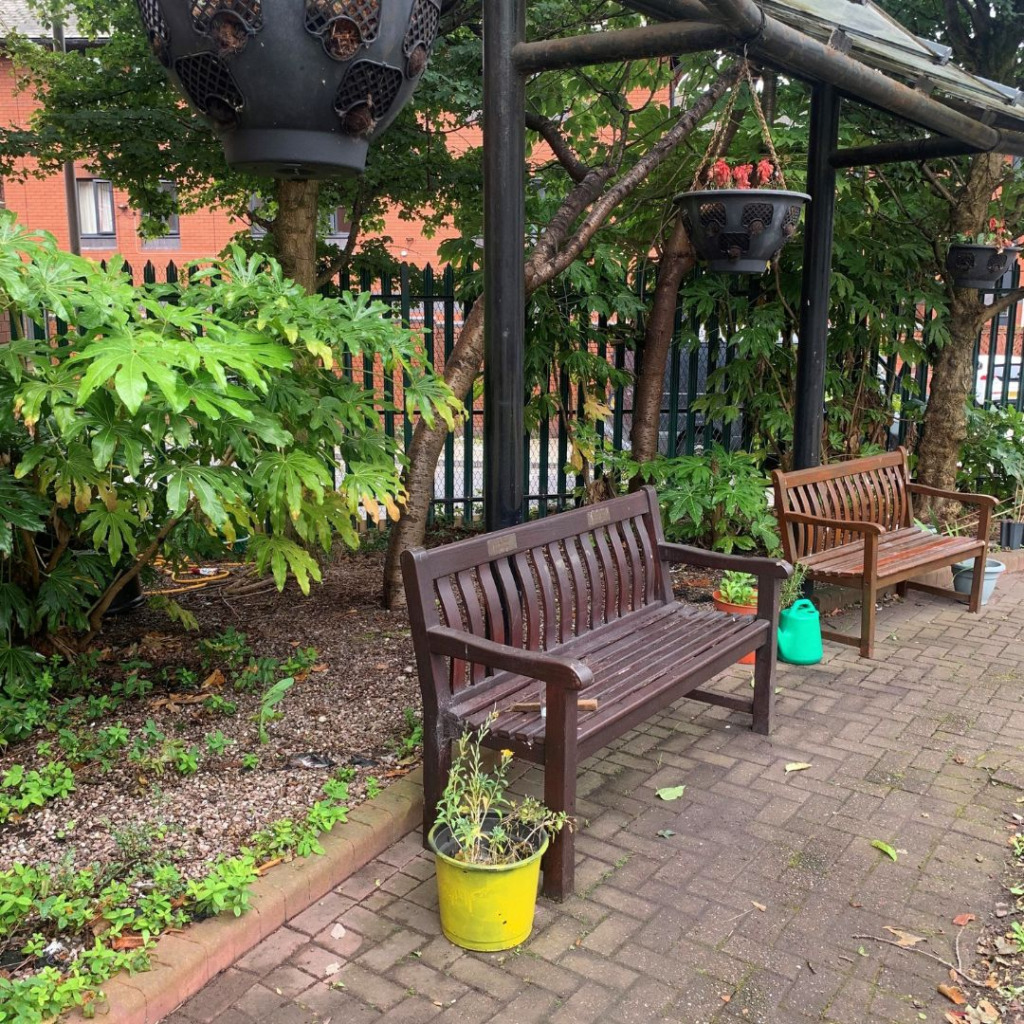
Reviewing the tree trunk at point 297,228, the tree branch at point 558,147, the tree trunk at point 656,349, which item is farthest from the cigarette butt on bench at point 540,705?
the tree trunk at point 656,349

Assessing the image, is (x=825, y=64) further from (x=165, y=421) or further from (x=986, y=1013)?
(x=986, y=1013)

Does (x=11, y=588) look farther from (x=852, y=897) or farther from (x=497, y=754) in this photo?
(x=852, y=897)

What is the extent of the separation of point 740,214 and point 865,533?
6.45ft

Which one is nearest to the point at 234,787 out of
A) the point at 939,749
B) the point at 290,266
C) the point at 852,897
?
the point at 852,897

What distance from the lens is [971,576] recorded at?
6605mm

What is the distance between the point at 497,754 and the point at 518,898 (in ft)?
3.47

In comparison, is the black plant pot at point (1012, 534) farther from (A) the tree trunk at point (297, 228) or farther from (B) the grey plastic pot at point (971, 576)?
(A) the tree trunk at point (297, 228)

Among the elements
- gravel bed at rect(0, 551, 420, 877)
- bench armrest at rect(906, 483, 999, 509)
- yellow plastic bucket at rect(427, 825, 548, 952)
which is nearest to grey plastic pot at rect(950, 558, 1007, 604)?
bench armrest at rect(906, 483, 999, 509)

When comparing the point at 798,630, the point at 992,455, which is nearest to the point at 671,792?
the point at 798,630

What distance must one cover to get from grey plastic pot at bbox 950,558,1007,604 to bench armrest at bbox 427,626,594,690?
14.7ft

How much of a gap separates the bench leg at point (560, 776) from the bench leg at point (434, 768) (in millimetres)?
396

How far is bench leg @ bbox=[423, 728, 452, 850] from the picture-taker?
334 cm

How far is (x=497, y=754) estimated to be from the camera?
389 centimetres

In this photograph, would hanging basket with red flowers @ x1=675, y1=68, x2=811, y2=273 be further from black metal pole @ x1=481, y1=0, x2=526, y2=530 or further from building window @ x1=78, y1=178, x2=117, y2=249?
building window @ x1=78, y1=178, x2=117, y2=249
